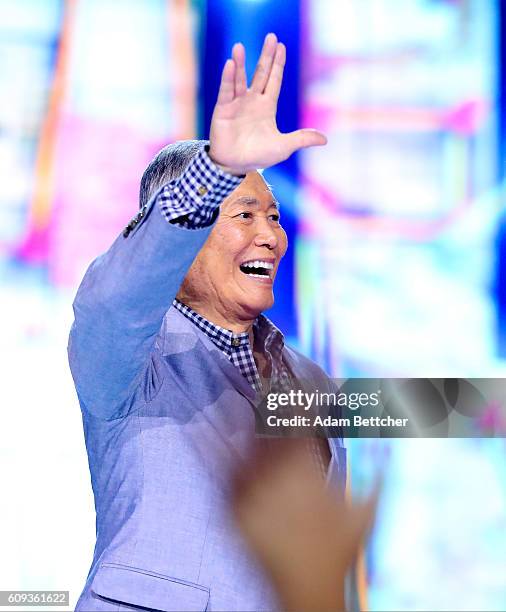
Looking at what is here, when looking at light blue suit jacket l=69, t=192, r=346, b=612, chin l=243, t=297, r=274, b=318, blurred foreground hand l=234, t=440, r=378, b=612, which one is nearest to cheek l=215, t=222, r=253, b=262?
chin l=243, t=297, r=274, b=318

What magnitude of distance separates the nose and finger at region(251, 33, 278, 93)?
0.52 meters

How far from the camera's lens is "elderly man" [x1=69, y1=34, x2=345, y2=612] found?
1.16 m

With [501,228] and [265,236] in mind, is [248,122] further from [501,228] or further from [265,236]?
[501,228]

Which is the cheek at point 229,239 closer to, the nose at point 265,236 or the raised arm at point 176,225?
the nose at point 265,236

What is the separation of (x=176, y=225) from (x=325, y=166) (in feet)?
3.58

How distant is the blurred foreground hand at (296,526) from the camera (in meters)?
1.45

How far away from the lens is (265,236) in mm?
1711

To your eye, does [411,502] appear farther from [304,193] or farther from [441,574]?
[304,193]

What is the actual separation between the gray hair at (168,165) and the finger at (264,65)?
37 centimetres

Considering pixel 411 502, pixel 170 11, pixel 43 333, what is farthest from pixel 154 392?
pixel 170 11

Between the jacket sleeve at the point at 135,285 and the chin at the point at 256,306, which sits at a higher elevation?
the chin at the point at 256,306

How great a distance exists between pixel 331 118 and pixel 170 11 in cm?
47

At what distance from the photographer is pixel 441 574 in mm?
2047

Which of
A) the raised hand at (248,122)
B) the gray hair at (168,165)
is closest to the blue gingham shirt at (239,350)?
the gray hair at (168,165)
